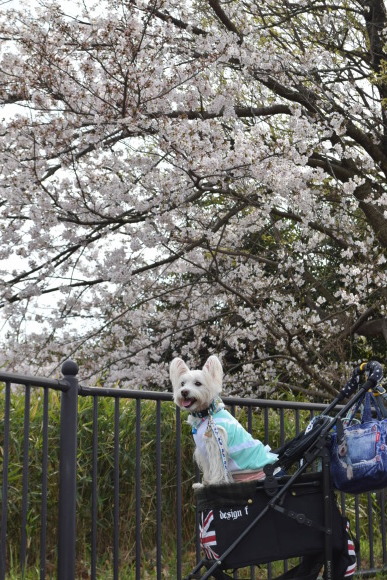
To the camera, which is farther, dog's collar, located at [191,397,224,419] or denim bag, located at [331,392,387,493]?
dog's collar, located at [191,397,224,419]

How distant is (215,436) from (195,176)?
4402 mm

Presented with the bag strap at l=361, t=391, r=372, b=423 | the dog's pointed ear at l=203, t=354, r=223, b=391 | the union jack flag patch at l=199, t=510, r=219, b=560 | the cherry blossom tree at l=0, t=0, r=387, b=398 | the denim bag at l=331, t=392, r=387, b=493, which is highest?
the cherry blossom tree at l=0, t=0, r=387, b=398

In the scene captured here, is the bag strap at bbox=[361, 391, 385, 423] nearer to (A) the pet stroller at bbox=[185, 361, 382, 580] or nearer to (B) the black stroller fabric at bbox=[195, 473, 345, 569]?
(A) the pet stroller at bbox=[185, 361, 382, 580]

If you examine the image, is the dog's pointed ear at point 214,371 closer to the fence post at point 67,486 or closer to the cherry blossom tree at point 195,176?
the fence post at point 67,486

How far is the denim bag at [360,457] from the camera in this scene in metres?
3.63

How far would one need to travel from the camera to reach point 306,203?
846cm

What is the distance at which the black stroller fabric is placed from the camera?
3.62 meters

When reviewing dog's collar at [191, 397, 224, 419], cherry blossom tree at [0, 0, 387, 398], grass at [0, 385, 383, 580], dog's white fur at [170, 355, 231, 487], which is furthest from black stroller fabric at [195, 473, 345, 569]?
cherry blossom tree at [0, 0, 387, 398]

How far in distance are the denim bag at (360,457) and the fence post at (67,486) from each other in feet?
3.77

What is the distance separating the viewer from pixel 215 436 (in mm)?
3756

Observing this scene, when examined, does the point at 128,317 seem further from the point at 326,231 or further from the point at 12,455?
the point at 12,455

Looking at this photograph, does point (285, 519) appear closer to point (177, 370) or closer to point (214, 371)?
point (214, 371)

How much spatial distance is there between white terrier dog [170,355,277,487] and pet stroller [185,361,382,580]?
0.35 ft

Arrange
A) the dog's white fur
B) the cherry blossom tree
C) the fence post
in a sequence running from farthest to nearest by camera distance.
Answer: the cherry blossom tree, the dog's white fur, the fence post
